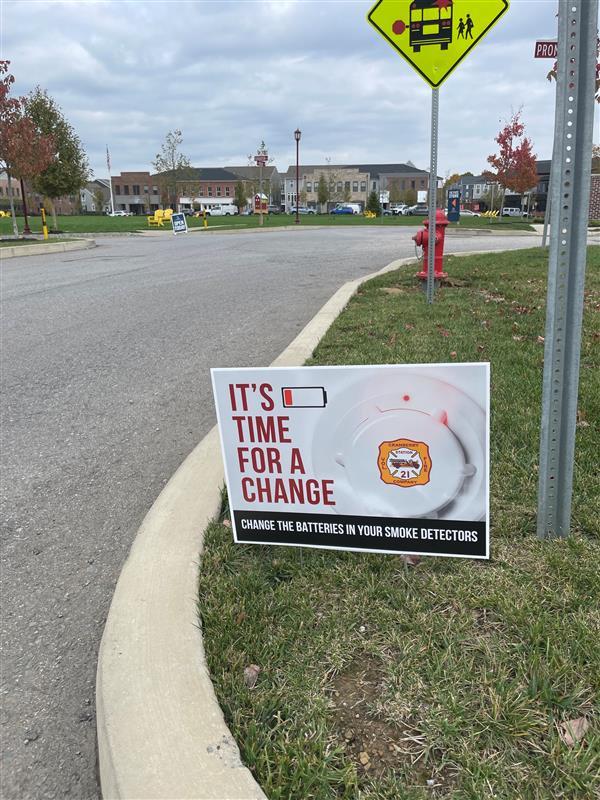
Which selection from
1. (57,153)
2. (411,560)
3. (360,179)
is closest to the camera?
(411,560)

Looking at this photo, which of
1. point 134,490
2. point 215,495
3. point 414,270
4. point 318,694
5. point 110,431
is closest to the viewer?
point 318,694

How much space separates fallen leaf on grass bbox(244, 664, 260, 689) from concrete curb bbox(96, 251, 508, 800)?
12cm

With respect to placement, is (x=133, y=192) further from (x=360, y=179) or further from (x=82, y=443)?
(x=82, y=443)

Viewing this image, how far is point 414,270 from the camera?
36.8 feet

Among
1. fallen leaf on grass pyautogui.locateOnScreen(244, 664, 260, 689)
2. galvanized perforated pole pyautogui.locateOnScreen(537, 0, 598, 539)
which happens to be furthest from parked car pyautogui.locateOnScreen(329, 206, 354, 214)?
fallen leaf on grass pyautogui.locateOnScreen(244, 664, 260, 689)

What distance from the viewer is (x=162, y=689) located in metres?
1.90

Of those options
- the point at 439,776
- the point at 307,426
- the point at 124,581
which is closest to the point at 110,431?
the point at 124,581

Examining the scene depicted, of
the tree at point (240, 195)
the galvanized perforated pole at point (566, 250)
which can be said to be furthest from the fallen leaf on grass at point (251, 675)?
the tree at point (240, 195)

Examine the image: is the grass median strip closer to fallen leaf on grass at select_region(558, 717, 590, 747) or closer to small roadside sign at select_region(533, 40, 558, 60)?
small roadside sign at select_region(533, 40, 558, 60)

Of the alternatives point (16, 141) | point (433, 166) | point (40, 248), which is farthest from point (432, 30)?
point (16, 141)

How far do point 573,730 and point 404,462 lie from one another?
3.10 ft

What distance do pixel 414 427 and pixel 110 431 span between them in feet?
8.90

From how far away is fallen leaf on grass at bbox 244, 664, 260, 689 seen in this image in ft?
6.44

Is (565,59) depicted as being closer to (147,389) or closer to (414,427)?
(414,427)
